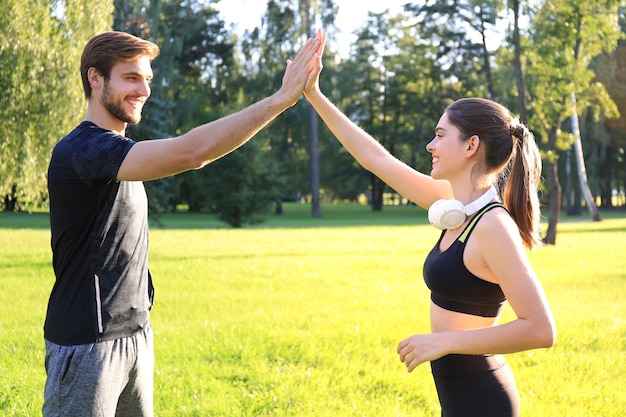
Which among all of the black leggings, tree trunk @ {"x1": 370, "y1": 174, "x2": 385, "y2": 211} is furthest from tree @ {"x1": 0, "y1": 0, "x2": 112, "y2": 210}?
tree trunk @ {"x1": 370, "y1": 174, "x2": 385, "y2": 211}

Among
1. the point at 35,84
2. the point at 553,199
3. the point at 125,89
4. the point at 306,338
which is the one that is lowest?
the point at 306,338

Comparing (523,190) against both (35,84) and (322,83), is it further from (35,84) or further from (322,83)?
(322,83)

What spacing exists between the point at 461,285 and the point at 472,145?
0.64 m

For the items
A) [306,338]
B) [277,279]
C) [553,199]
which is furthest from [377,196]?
[306,338]

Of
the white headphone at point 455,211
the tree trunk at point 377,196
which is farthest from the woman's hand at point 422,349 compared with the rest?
the tree trunk at point 377,196

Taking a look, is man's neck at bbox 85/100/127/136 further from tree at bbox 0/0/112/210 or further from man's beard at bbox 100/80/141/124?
tree at bbox 0/0/112/210

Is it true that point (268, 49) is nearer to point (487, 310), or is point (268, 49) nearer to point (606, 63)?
point (606, 63)

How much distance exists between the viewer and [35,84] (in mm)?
13633

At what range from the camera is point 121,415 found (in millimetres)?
3236

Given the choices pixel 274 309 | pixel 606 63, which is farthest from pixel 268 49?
pixel 274 309

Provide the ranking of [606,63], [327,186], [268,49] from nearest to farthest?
[606,63] → [268,49] → [327,186]

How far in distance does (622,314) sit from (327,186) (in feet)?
198

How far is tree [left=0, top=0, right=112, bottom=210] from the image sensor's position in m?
13.3

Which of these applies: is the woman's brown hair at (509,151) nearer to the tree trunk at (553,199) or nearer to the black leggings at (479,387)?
the black leggings at (479,387)
